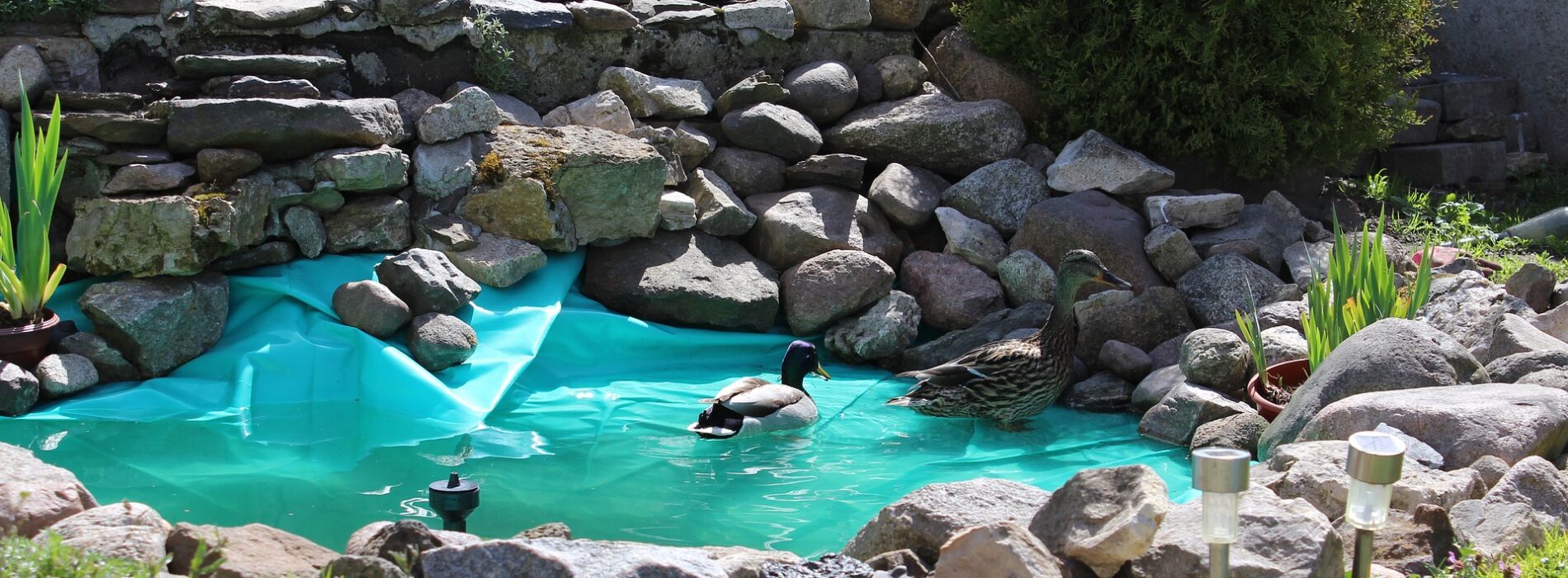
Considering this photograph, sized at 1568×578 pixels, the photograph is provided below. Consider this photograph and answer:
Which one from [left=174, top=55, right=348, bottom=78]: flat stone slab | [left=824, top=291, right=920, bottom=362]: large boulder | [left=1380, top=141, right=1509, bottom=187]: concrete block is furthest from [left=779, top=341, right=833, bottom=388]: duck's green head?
[left=1380, top=141, right=1509, bottom=187]: concrete block

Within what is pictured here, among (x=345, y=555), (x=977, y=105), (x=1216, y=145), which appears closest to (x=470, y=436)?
(x=345, y=555)

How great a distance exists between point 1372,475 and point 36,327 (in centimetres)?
522

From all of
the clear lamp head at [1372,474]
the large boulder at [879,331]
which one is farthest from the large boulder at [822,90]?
the clear lamp head at [1372,474]

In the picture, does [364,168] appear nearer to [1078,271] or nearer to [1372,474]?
[1078,271]

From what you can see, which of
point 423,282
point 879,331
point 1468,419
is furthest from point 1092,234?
point 423,282

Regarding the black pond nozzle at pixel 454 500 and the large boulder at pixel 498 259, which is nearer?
the black pond nozzle at pixel 454 500

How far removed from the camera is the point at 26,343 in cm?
552

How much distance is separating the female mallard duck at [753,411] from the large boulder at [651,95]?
2.27m

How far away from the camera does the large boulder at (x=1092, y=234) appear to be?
7.11m

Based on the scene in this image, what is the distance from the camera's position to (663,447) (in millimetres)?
5484

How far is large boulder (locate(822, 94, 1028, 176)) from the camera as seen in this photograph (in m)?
7.75

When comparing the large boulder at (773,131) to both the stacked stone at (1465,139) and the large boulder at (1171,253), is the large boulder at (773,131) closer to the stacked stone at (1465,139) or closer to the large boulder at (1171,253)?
the large boulder at (1171,253)

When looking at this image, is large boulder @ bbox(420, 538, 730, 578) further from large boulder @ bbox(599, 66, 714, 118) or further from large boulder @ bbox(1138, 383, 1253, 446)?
large boulder @ bbox(599, 66, 714, 118)

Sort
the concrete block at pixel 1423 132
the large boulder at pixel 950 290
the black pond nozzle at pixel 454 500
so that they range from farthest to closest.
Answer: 1. the concrete block at pixel 1423 132
2. the large boulder at pixel 950 290
3. the black pond nozzle at pixel 454 500
